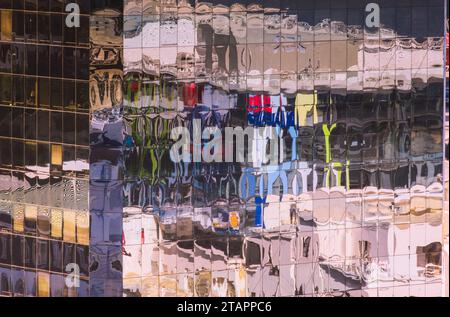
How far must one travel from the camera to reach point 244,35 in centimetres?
1697

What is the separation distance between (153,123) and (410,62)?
335 centimetres

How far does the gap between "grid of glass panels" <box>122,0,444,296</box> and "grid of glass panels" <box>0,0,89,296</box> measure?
1.80 feet

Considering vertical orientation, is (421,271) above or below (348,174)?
below

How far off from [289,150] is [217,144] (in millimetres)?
921

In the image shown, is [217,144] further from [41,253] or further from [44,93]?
[41,253]

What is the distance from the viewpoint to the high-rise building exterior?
657 inches

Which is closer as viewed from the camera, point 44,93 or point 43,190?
point 44,93

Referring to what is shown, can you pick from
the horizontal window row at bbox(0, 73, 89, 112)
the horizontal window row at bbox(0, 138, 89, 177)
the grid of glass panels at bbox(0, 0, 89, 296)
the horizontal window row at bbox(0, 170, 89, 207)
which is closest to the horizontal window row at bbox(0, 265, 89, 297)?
the grid of glass panels at bbox(0, 0, 89, 296)

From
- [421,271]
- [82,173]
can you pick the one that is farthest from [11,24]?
[421,271]

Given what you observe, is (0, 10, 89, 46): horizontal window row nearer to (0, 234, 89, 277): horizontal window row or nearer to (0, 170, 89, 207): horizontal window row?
(0, 170, 89, 207): horizontal window row

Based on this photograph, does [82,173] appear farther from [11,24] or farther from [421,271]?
[421,271]

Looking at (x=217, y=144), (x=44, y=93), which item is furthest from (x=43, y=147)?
(x=217, y=144)

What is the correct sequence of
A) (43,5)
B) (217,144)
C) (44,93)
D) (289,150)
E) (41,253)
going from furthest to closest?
1. (289,150)
2. (41,253)
3. (217,144)
4. (44,93)
5. (43,5)

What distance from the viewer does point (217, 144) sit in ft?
55.9
